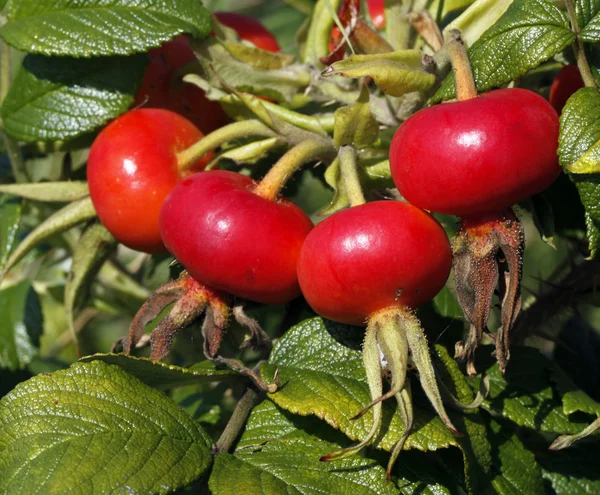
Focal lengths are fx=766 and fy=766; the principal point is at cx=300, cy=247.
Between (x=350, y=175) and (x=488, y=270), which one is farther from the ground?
(x=350, y=175)

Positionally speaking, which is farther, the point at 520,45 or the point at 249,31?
the point at 249,31

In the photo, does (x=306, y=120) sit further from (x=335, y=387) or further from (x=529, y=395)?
(x=529, y=395)

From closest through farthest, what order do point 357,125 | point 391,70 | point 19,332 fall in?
point 391,70 < point 357,125 < point 19,332

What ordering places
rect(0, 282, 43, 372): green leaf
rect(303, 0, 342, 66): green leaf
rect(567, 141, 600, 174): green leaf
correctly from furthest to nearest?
rect(0, 282, 43, 372): green leaf → rect(303, 0, 342, 66): green leaf → rect(567, 141, 600, 174): green leaf

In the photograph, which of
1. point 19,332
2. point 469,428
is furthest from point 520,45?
point 19,332

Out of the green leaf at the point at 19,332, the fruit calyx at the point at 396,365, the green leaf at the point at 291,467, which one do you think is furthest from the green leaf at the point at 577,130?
the green leaf at the point at 19,332

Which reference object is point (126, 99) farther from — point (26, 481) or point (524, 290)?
point (524, 290)

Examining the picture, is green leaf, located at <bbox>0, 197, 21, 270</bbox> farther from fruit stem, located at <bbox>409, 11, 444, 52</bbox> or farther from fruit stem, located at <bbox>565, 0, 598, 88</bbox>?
fruit stem, located at <bbox>565, 0, 598, 88</bbox>

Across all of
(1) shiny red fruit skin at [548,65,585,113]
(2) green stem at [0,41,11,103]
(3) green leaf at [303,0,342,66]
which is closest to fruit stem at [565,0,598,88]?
(1) shiny red fruit skin at [548,65,585,113]
